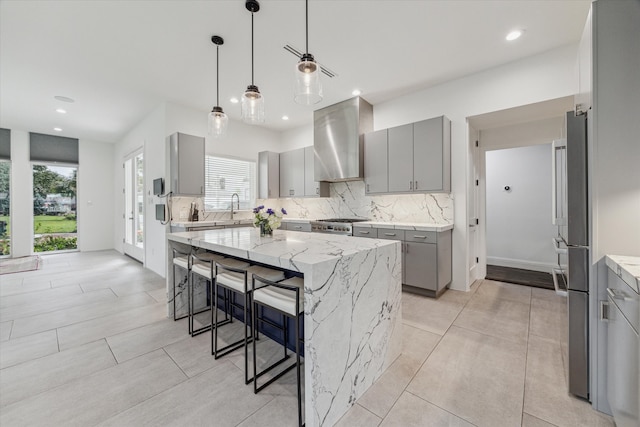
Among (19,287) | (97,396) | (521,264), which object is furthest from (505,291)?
(19,287)

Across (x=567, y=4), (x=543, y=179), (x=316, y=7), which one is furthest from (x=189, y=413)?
(x=543, y=179)

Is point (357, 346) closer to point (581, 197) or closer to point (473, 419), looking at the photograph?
point (473, 419)

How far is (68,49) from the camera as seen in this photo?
2.81 meters

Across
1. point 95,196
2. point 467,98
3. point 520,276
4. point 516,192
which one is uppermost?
point 467,98

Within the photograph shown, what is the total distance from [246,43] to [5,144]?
6.95 m

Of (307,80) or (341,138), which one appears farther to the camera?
(341,138)

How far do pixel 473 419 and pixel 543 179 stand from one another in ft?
15.6

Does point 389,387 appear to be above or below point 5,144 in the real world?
below

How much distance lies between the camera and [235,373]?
1858 millimetres

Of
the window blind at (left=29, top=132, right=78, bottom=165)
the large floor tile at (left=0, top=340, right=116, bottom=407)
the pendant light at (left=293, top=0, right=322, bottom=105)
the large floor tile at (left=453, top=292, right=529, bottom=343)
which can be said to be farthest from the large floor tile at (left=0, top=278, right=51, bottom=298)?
the large floor tile at (left=453, top=292, right=529, bottom=343)

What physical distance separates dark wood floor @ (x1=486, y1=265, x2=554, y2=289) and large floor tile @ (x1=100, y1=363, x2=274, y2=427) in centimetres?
408

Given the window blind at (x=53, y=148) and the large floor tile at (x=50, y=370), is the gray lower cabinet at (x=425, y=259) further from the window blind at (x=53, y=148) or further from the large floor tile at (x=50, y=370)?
the window blind at (x=53, y=148)

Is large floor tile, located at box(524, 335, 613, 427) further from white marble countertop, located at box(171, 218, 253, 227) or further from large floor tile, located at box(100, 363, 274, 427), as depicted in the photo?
white marble countertop, located at box(171, 218, 253, 227)

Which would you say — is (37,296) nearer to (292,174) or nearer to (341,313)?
(292,174)
